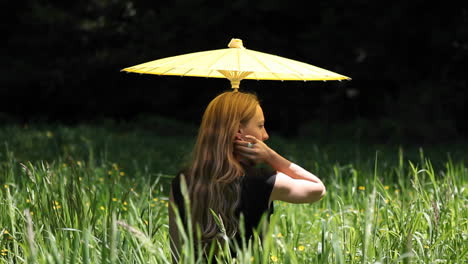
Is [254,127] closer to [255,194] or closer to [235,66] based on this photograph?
[255,194]

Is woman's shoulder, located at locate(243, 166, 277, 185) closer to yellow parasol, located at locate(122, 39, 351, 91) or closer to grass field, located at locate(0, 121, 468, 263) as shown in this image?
grass field, located at locate(0, 121, 468, 263)

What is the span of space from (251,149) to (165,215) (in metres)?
2.08

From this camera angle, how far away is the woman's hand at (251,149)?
2.74 metres

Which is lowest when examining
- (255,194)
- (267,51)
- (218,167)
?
(255,194)

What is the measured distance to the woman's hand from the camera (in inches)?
108

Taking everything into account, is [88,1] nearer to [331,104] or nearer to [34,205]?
[331,104]

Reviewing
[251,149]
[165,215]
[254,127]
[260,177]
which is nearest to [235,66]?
[254,127]

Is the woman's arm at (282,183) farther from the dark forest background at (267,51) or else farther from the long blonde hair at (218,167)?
the dark forest background at (267,51)

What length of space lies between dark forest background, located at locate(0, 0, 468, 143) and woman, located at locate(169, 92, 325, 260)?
8.05m

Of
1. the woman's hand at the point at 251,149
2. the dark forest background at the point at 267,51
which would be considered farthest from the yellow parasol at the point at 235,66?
the dark forest background at the point at 267,51

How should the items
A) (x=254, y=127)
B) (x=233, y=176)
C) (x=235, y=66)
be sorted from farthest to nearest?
(x=235, y=66)
(x=254, y=127)
(x=233, y=176)

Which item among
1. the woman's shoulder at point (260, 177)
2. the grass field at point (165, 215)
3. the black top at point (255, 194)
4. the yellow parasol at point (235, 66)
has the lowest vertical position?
the grass field at point (165, 215)

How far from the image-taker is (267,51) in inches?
453

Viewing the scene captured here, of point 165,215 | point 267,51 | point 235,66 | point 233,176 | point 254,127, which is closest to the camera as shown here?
point 233,176
